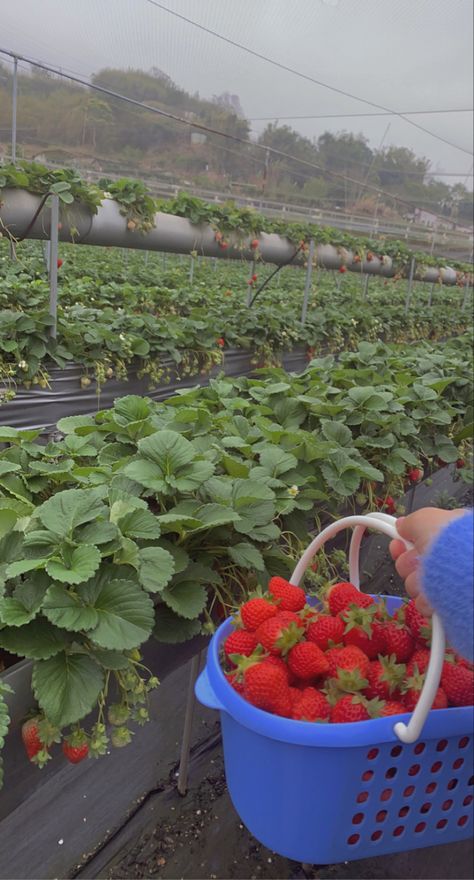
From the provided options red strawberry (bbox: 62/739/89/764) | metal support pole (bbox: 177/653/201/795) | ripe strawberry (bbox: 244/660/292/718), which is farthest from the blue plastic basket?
metal support pole (bbox: 177/653/201/795)

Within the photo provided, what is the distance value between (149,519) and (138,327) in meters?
3.16

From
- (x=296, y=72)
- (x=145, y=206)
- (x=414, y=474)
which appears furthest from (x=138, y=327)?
(x=296, y=72)

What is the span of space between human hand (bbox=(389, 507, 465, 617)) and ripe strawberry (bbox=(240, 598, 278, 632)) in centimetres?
23

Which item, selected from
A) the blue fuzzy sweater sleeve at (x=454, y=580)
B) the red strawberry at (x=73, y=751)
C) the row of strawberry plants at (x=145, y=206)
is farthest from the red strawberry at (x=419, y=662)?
the row of strawberry plants at (x=145, y=206)

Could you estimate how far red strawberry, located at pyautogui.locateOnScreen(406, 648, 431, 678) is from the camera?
91 cm

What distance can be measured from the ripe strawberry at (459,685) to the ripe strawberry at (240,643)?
11.1 inches

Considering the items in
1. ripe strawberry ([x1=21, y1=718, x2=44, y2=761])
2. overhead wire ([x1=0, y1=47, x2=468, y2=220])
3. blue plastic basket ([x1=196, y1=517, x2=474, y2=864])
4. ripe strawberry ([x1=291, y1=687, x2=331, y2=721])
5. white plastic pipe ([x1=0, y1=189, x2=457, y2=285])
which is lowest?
ripe strawberry ([x1=21, y1=718, x2=44, y2=761])

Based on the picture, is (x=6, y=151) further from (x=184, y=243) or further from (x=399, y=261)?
(x=399, y=261)

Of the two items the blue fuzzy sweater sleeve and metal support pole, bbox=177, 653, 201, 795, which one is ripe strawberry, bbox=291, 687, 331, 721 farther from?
metal support pole, bbox=177, 653, 201, 795

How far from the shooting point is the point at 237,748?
89 centimetres

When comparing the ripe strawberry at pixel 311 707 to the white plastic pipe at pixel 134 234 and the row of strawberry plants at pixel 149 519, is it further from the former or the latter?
the white plastic pipe at pixel 134 234

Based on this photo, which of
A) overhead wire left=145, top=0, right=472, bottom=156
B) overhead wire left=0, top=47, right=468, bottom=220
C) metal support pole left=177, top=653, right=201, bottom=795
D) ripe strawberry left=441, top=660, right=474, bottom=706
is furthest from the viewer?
overhead wire left=145, top=0, right=472, bottom=156

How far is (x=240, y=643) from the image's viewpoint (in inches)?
37.5

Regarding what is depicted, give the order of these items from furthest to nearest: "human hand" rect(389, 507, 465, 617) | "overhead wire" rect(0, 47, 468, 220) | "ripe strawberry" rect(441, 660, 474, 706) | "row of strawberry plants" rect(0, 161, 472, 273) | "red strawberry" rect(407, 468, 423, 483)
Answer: "overhead wire" rect(0, 47, 468, 220)
"row of strawberry plants" rect(0, 161, 472, 273)
"red strawberry" rect(407, 468, 423, 483)
"ripe strawberry" rect(441, 660, 474, 706)
"human hand" rect(389, 507, 465, 617)
